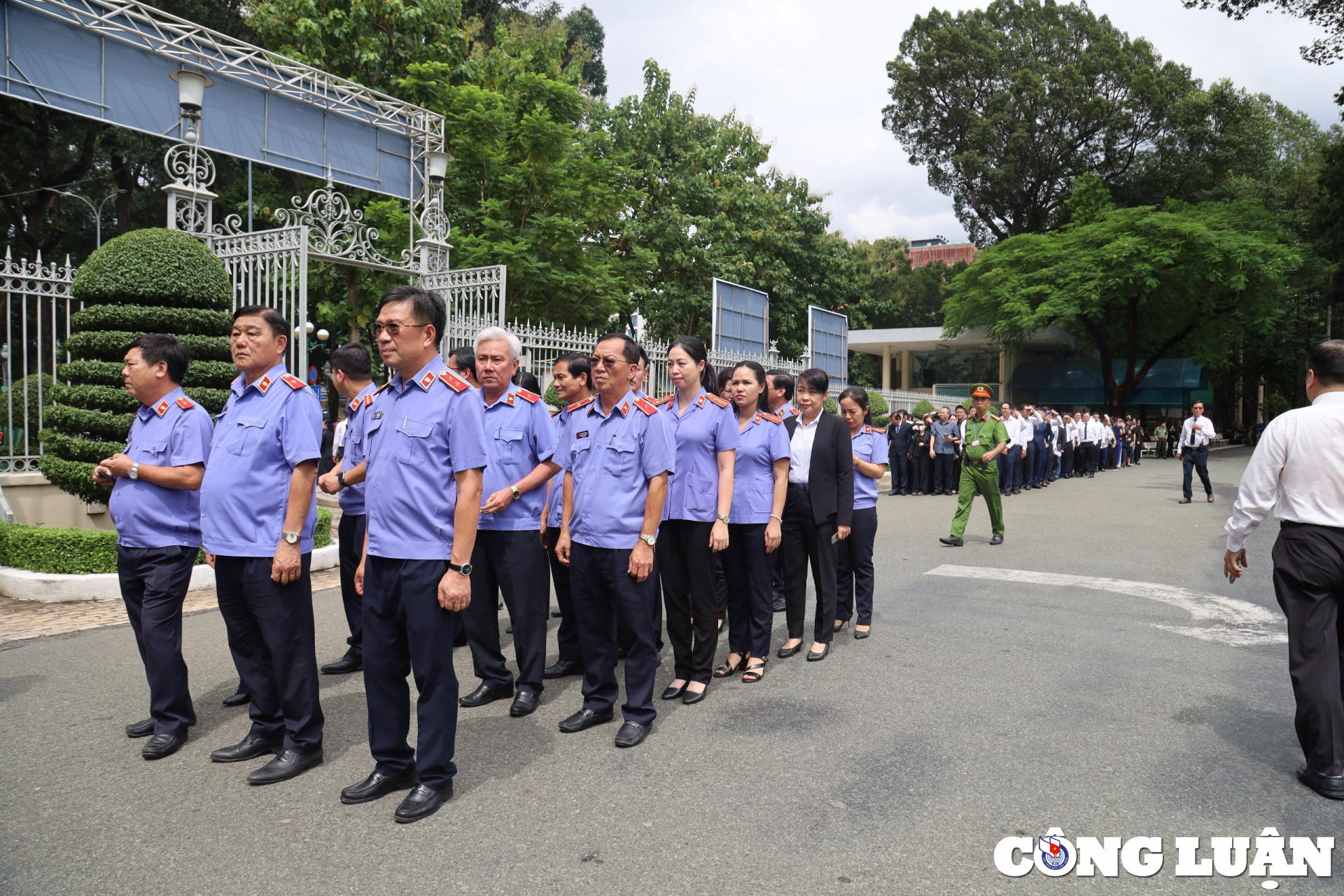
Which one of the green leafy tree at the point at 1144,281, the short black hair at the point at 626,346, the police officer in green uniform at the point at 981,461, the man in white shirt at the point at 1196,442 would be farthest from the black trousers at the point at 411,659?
the green leafy tree at the point at 1144,281

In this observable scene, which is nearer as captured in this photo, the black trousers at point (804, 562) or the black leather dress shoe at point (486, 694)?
the black leather dress shoe at point (486, 694)

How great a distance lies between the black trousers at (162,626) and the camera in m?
3.88

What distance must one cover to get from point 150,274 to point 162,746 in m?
5.44

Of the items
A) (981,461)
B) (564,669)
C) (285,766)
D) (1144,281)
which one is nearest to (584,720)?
(564,669)

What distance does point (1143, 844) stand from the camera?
3.06 metres

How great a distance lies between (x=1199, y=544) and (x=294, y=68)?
39.2 ft

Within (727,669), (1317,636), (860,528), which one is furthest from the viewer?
(860,528)

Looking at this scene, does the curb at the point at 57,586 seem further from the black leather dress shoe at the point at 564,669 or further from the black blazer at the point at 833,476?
the black blazer at the point at 833,476

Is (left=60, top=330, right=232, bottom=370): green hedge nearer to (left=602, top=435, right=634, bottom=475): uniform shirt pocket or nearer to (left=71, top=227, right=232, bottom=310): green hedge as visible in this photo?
(left=71, top=227, right=232, bottom=310): green hedge

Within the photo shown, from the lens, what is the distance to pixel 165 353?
13.5 feet

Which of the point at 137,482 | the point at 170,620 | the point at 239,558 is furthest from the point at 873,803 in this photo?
the point at 137,482

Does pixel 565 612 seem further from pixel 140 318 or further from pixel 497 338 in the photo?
pixel 140 318

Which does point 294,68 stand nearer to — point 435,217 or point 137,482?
point 435,217

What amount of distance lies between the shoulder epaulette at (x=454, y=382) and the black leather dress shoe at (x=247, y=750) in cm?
182
